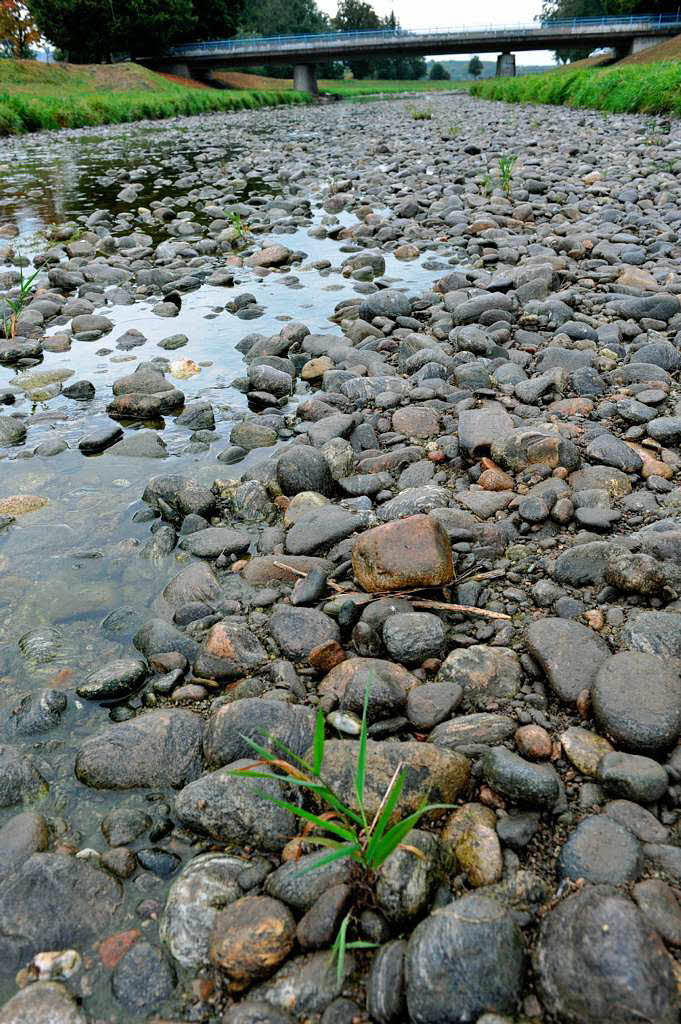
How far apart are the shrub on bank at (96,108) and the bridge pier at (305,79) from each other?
64.6 ft

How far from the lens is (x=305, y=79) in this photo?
57.0 meters

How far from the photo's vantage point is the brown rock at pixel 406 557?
2.21 meters

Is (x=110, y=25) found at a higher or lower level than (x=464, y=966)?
higher

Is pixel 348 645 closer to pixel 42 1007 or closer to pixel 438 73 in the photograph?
pixel 42 1007

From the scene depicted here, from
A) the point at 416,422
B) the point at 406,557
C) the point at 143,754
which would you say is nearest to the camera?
the point at 143,754

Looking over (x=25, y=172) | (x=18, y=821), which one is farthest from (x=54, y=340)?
(x=25, y=172)

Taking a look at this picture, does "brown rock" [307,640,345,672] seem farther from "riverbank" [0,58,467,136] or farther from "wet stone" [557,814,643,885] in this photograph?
"riverbank" [0,58,467,136]

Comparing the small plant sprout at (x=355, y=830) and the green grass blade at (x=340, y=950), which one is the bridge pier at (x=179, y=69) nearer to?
the small plant sprout at (x=355, y=830)

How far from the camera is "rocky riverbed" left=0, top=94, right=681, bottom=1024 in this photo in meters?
1.28

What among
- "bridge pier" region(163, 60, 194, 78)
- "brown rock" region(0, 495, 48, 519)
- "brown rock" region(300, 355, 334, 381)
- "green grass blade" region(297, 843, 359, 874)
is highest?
"bridge pier" region(163, 60, 194, 78)

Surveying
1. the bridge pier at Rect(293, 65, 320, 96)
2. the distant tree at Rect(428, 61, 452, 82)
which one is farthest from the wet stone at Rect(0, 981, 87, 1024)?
the distant tree at Rect(428, 61, 452, 82)

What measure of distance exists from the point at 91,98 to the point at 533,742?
33707 millimetres

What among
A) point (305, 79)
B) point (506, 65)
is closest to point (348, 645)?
point (305, 79)

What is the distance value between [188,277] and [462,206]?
3.86 metres
